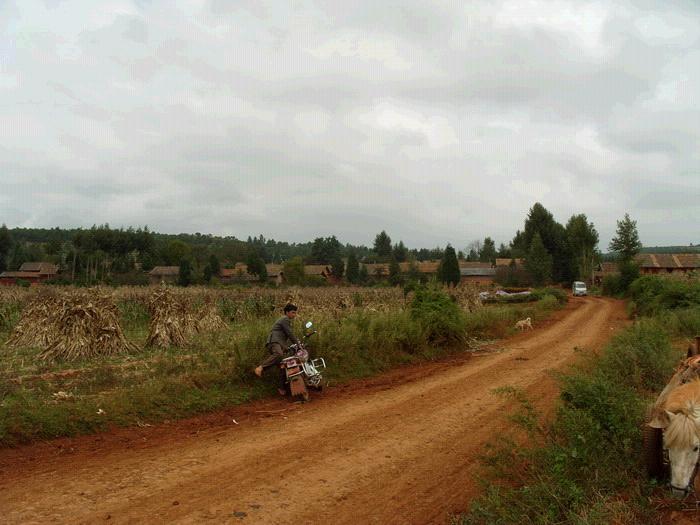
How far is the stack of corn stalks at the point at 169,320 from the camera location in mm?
16250

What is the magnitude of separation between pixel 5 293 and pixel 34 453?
23974mm

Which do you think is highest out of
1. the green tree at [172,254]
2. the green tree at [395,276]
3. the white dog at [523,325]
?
the green tree at [172,254]

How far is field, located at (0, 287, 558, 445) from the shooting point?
7.89m

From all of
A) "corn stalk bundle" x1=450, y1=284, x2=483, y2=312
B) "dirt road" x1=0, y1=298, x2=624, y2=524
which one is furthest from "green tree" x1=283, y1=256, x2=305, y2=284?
"dirt road" x1=0, y1=298, x2=624, y2=524

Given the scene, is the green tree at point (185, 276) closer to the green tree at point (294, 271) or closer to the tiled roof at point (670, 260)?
the green tree at point (294, 271)

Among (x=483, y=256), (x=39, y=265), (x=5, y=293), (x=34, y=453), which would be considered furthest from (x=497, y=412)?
(x=483, y=256)

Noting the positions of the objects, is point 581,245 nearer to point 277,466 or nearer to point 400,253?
point 400,253

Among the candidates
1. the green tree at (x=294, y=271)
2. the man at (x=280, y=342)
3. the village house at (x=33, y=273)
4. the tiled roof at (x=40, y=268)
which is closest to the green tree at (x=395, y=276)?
the green tree at (x=294, y=271)

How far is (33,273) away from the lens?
67.1 m

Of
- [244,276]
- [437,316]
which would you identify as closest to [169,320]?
[437,316]

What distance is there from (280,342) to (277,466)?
3.83 metres

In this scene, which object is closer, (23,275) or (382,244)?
(23,275)

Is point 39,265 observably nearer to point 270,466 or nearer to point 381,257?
point 381,257

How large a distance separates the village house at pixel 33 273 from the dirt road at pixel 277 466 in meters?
61.8
